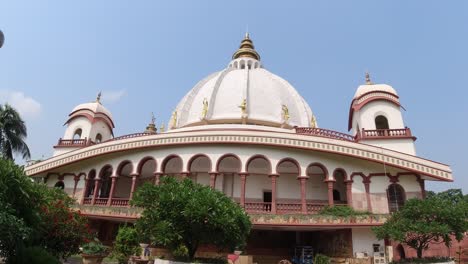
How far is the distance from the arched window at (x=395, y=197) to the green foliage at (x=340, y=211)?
2.57 m

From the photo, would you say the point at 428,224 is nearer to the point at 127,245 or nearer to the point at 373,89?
the point at 373,89

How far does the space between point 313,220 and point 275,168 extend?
391 cm

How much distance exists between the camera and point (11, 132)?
21781 mm

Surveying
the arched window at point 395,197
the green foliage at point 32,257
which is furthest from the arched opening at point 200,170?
the green foliage at point 32,257

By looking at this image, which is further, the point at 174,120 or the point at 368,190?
the point at 174,120

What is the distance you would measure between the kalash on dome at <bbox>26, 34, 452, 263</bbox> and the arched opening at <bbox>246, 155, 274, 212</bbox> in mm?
65

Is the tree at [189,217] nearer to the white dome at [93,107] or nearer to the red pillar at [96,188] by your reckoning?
the red pillar at [96,188]

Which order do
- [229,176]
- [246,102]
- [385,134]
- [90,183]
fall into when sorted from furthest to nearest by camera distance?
[246,102] < [90,183] < [229,176] < [385,134]

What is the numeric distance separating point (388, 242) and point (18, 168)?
52.8 ft

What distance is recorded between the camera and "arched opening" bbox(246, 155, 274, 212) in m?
20.1

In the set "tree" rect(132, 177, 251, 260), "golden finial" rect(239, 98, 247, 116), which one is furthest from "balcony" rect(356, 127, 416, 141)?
"tree" rect(132, 177, 251, 260)

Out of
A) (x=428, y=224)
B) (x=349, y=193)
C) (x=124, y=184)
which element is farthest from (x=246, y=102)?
(x=428, y=224)

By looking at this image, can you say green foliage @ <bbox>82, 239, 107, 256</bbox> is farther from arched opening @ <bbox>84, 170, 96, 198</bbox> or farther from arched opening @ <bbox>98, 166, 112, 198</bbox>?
arched opening @ <bbox>84, 170, 96, 198</bbox>

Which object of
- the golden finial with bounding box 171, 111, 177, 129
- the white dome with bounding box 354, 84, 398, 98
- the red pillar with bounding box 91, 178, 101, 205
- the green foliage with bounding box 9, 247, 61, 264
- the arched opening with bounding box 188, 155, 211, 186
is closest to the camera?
the green foliage with bounding box 9, 247, 61, 264
